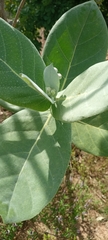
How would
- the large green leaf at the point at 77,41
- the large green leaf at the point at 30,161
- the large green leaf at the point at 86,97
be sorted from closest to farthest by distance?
→ the large green leaf at the point at 86,97 < the large green leaf at the point at 30,161 < the large green leaf at the point at 77,41

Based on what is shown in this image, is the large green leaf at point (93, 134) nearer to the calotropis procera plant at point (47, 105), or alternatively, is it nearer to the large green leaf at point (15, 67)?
the calotropis procera plant at point (47, 105)

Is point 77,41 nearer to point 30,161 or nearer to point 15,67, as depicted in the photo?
point 15,67

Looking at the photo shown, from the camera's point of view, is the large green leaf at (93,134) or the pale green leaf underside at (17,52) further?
the large green leaf at (93,134)

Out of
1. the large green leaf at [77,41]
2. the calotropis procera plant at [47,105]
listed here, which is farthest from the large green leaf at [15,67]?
the large green leaf at [77,41]

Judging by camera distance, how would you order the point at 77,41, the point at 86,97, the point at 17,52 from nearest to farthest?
the point at 86,97 → the point at 17,52 → the point at 77,41

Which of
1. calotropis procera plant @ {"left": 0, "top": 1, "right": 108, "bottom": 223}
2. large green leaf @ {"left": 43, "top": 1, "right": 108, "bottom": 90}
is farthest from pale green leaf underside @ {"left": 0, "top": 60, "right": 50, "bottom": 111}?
large green leaf @ {"left": 43, "top": 1, "right": 108, "bottom": 90}

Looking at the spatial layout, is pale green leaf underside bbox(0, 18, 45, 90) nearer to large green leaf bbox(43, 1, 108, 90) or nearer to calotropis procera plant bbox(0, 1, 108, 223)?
calotropis procera plant bbox(0, 1, 108, 223)

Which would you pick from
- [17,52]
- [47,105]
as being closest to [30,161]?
[47,105]

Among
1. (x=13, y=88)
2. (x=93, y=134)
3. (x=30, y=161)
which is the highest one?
(x=13, y=88)
